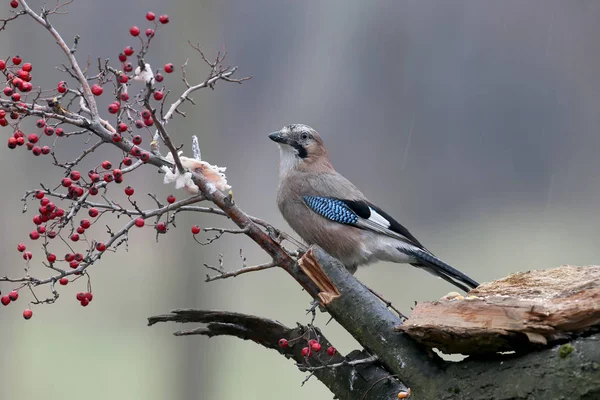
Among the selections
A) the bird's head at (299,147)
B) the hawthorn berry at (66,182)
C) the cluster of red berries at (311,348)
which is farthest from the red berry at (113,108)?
the bird's head at (299,147)

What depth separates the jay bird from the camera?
2.38 metres

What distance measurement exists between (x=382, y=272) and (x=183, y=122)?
1.30 m

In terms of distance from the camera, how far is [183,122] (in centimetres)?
360

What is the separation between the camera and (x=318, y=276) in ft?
5.02

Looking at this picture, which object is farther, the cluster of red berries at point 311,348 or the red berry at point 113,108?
the cluster of red berries at point 311,348

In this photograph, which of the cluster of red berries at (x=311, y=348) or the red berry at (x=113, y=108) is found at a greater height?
the red berry at (x=113, y=108)

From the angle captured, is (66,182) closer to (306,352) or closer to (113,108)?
(113,108)

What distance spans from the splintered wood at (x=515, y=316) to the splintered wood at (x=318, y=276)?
0.17 metres

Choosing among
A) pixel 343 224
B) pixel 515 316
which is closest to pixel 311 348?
pixel 515 316

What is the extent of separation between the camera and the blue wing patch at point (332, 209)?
2.41 m

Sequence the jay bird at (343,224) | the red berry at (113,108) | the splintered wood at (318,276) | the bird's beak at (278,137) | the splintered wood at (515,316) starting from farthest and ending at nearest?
the bird's beak at (278,137), the jay bird at (343,224), the splintered wood at (318,276), the red berry at (113,108), the splintered wood at (515,316)

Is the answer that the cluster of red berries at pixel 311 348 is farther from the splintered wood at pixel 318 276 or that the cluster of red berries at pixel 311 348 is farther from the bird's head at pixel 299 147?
the bird's head at pixel 299 147

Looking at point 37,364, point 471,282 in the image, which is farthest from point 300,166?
point 37,364

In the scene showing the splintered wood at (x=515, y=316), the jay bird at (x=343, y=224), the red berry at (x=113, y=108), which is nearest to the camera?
the splintered wood at (x=515, y=316)
